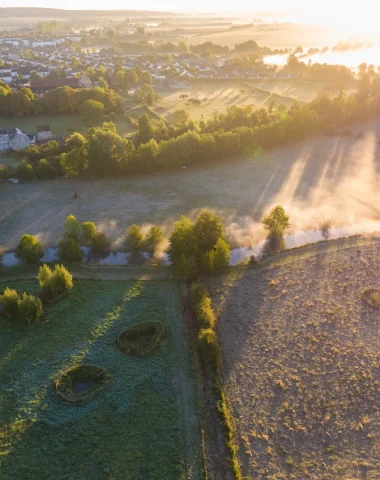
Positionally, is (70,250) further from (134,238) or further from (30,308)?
(30,308)

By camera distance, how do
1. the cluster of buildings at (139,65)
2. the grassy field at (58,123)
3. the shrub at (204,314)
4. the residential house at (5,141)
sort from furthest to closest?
the cluster of buildings at (139,65) < the grassy field at (58,123) < the residential house at (5,141) < the shrub at (204,314)

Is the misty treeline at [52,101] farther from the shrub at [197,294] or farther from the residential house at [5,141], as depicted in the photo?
the shrub at [197,294]

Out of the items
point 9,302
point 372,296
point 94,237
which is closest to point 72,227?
point 94,237

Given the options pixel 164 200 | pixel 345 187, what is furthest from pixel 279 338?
pixel 345 187

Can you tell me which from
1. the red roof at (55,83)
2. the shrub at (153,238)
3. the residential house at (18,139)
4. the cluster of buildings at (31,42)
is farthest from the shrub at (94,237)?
the cluster of buildings at (31,42)

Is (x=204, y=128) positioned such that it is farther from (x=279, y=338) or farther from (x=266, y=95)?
(x=279, y=338)

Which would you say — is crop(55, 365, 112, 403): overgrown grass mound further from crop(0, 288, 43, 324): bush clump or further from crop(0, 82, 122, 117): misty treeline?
crop(0, 82, 122, 117): misty treeline
